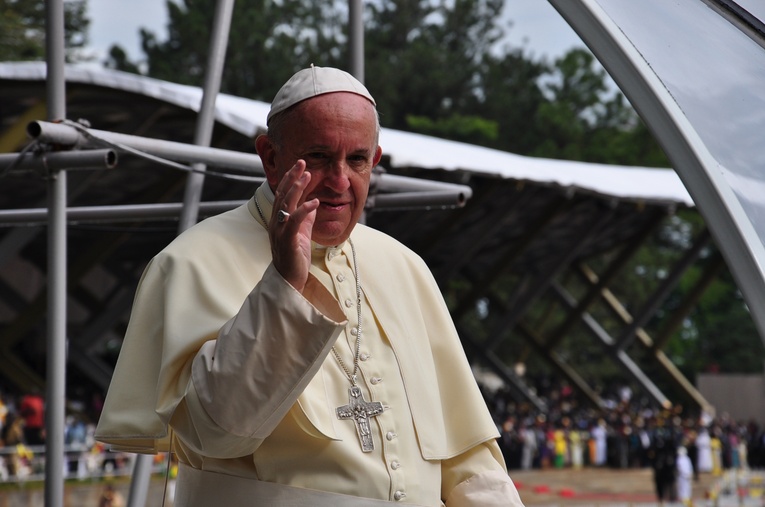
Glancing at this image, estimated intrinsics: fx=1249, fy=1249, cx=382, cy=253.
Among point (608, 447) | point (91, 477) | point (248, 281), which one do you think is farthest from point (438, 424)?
point (608, 447)

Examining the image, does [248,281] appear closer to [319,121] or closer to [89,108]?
[319,121]

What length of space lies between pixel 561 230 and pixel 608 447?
5354 millimetres

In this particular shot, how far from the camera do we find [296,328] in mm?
1756

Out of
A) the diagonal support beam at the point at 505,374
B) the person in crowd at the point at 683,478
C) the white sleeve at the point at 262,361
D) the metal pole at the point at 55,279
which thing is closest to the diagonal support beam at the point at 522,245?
the diagonal support beam at the point at 505,374

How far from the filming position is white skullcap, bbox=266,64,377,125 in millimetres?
1986

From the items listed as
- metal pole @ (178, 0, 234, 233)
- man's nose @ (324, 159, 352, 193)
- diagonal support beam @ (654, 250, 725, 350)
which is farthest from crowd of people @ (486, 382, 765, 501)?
man's nose @ (324, 159, 352, 193)

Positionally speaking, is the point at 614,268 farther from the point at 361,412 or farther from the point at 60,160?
the point at 361,412

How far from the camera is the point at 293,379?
1.77 m

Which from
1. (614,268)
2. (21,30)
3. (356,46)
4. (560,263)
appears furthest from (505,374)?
(356,46)

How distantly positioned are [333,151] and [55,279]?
1719mm

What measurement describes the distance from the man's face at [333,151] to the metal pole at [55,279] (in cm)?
154

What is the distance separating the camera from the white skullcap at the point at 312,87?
1.99 metres

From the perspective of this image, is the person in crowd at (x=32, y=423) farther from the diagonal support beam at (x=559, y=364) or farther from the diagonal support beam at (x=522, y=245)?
the diagonal support beam at (x=559, y=364)

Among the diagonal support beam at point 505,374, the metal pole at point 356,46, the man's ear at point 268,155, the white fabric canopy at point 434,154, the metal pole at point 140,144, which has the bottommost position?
the man's ear at point 268,155
